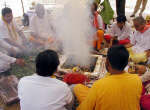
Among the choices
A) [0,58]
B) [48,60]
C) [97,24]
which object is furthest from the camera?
[97,24]

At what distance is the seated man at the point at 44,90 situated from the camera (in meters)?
1.48

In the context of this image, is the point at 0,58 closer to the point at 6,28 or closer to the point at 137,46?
the point at 6,28

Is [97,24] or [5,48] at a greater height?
[97,24]

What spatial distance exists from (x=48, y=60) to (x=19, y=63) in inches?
75.6

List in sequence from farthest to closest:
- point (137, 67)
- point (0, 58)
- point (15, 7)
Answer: point (15, 7)
point (0, 58)
point (137, 67)

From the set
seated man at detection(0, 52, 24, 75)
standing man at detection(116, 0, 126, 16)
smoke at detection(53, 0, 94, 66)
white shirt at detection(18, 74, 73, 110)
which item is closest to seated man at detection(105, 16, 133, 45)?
standing man at detection(116, 0, 126, 16)

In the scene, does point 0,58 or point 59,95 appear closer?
point 59,95

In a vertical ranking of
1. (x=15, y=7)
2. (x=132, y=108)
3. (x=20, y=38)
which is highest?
(x=15, y=7)

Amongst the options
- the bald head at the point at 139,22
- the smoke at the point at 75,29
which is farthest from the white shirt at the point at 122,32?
the smoke at the point at 75,29

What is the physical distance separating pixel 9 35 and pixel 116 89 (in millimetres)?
3178

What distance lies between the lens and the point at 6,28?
377cm

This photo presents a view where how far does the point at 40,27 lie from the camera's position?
4.70 metres

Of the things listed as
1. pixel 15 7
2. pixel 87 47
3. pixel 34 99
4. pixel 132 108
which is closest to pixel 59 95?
pixel 34 99

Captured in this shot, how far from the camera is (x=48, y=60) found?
1608mm
